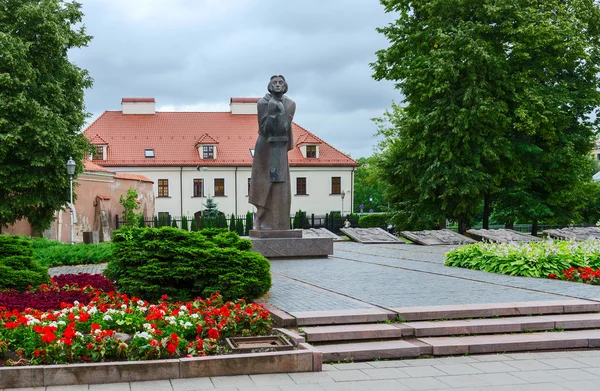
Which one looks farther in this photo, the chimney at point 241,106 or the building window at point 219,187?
the chimney at point 241,106

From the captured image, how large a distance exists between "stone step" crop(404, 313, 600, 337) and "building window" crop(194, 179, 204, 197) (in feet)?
145

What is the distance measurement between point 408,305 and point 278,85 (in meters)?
8.06

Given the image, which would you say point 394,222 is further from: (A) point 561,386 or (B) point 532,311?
(A) point 561,386

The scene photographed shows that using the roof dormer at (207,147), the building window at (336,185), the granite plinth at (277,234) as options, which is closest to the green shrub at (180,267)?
the granite plinth at (277,234)

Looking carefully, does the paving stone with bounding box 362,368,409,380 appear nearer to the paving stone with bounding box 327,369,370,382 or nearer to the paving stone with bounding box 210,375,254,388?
the paving stone with bounding box 327,369,370,382

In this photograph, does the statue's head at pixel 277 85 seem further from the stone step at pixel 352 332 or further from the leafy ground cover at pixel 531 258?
the stone step at pixel 352 332

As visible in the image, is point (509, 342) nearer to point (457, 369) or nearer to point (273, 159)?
point (457, 369)

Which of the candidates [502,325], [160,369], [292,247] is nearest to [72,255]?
[292,247]

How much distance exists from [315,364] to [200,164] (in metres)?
45.4

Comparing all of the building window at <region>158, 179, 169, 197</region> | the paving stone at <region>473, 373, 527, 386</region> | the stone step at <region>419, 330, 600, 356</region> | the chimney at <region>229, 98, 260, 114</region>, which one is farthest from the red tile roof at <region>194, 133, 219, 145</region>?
the paving stone at <region>473, 373, 527, 386</region>

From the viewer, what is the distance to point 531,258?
12281mm

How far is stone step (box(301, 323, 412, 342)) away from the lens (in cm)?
688

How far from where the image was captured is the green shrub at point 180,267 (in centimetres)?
835

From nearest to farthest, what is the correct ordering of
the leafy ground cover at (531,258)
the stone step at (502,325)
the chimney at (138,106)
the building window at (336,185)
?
1. the stone step at (502,325)
2. the leafy ground cover at (531,258)
3. the chimney at (138,106)
4. the building window at (336,185)
